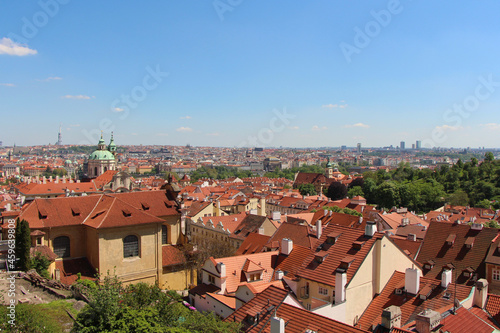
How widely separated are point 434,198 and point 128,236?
263ft

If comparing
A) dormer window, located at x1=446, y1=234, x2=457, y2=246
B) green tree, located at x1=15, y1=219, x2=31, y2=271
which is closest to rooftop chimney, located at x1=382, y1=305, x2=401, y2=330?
dormer window, located at x1=446, y1=234, x2=457, y2=246

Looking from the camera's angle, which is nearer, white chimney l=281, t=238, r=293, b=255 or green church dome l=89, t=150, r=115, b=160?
white chimney l=281, t=238, r=293, b=255

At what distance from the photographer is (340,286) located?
20.2 meters

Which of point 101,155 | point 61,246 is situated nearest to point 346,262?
point 61,246

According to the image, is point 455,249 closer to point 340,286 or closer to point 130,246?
point 340,286

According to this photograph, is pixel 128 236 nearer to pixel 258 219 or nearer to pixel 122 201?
pixel 122 201

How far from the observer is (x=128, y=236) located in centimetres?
3431

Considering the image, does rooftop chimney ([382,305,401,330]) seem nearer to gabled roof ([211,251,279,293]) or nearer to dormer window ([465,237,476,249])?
gabled roof ([211,251,279,293])

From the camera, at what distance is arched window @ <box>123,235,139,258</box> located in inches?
1346

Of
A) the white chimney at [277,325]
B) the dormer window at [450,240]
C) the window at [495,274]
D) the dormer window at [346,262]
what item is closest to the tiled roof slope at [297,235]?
the dormer window at [450,240]

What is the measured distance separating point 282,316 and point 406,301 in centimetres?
853

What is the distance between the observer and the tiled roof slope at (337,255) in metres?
21.8

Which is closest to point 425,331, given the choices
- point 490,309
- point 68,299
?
point 490,309

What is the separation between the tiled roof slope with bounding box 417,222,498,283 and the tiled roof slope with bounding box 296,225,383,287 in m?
8.58
